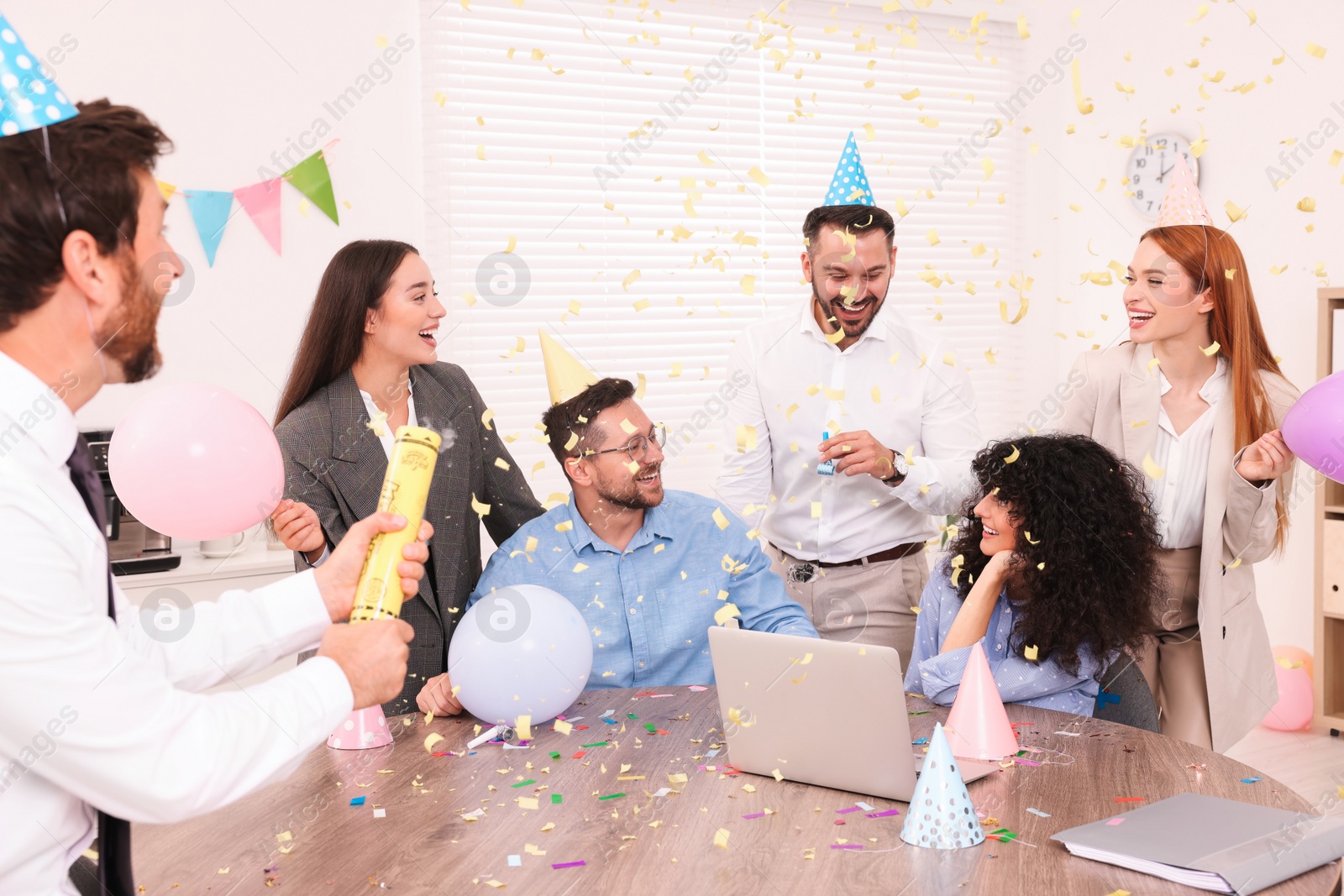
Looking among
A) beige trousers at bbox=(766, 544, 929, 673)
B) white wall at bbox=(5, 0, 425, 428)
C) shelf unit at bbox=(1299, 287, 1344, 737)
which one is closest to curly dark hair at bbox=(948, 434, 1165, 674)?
beige trousers at bbox=(766, 544, 929, 673)

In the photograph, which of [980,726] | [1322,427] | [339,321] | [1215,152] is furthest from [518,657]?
[1215,152]

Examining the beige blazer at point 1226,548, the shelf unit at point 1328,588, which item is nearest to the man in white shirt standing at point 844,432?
the beige blazer at point 1226,548

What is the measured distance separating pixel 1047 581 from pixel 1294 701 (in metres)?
2.56

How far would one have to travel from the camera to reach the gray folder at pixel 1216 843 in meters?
1.31

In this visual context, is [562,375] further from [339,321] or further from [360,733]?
[360,733]

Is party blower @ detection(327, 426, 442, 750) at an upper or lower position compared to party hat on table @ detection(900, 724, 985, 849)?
upper

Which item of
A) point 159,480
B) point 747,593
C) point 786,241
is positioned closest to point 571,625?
point 747,593

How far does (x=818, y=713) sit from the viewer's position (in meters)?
1.62

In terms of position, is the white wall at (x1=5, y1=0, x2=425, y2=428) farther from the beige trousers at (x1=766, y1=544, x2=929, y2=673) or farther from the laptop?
the laptop

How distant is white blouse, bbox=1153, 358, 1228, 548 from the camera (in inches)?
102

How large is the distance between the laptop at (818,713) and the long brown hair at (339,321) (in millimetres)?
1258

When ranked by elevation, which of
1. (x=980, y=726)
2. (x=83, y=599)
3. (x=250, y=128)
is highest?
(x=250, y=128)

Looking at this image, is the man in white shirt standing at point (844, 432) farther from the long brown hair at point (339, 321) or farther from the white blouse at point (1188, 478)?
the long brown hair at point (339, 321)

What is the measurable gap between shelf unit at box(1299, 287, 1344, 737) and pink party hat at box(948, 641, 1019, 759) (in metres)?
2.87
